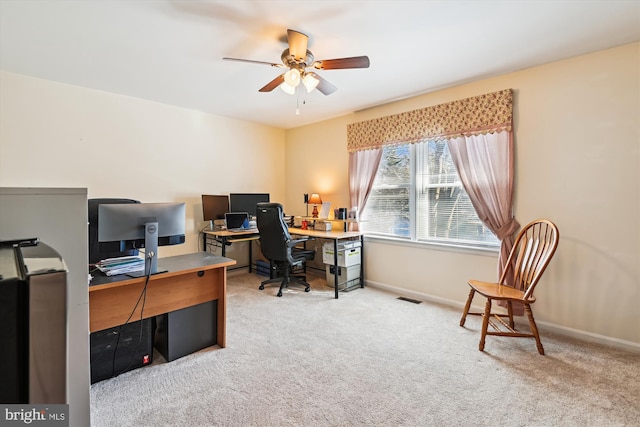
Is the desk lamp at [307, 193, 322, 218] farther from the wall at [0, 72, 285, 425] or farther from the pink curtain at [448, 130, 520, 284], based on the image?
the pink curtain at [448, 130, 520, 284]

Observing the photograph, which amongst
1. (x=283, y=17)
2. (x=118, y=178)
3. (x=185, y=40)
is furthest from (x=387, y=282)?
(x=118, y=178)

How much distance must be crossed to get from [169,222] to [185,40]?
1471mm

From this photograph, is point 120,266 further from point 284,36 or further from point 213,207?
point 213,207

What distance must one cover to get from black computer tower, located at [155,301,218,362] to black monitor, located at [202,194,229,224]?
2048mm

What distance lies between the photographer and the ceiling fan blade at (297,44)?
7.05ft

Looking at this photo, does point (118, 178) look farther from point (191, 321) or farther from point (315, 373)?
point (315, 373)

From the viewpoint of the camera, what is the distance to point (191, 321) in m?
2.30

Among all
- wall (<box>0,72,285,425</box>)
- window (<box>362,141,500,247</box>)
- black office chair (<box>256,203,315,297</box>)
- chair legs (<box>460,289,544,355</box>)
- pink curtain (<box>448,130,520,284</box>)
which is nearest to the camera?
chair legs (<box>460,289,544,355</box>)

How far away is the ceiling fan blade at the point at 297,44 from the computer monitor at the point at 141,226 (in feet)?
4.90

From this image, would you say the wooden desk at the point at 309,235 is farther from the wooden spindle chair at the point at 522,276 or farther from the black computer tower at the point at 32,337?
the black computer tower at the point at 32,337

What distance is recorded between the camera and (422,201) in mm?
3637

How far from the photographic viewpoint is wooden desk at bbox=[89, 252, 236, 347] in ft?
6.16

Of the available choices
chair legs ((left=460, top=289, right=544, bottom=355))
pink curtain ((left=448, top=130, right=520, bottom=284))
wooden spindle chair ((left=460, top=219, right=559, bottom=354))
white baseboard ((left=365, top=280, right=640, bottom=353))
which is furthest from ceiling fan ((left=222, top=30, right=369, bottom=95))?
white baseboard ((left=365, top=280, right=640, bottom=353))

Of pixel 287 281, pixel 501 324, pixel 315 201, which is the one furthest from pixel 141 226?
pixel 501 324
